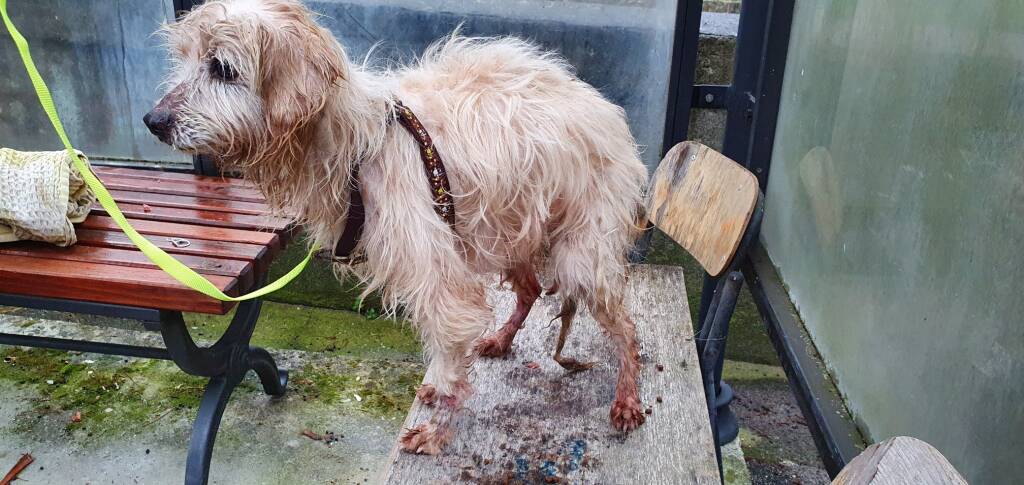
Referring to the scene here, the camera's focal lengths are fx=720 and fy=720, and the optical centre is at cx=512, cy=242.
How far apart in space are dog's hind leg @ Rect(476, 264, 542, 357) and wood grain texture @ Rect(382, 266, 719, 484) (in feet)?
0.13

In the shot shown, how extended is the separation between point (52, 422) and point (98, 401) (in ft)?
0.63

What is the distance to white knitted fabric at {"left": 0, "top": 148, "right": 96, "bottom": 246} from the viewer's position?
2.32 metres

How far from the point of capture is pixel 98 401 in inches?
128

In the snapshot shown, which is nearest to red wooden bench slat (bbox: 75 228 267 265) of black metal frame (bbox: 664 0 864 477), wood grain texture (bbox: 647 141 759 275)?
wood grain texture (bbox: 647 141 759 275)

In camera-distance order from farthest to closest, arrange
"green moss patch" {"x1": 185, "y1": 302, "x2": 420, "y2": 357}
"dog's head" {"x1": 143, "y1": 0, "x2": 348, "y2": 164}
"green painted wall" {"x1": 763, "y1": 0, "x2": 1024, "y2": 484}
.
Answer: "green moss patch" {"x1": 185, "y1": 302, "x2": 420, "y2": 357} → "dog's head" {"x1": 143, "y1": 0, "x2": 348, "y2": 164} → "green painted wall" {"x1": 763, "y1": 0, "x2": 1024, "y2": 484}

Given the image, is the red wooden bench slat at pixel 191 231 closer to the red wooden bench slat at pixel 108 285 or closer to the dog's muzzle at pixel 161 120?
the red wooden bench slat at pixel 108 285

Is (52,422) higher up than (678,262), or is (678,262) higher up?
(678,262)

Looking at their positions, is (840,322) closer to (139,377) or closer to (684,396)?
(684,396)

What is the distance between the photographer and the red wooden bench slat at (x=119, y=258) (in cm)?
234

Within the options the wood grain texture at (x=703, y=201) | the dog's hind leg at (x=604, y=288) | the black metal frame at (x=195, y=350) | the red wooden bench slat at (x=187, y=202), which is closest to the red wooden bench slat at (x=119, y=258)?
the black metal frame at (x=195, y=350)

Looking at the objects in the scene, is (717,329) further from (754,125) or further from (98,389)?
(98,389)

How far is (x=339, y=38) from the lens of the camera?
333cm

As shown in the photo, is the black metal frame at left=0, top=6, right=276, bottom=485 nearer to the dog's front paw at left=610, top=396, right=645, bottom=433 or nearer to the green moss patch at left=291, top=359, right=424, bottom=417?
the green moss patch at left=291, top=359, right=424, bottom=417

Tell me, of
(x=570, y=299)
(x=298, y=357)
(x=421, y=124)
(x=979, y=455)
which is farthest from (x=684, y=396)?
(x=298, y=357)
